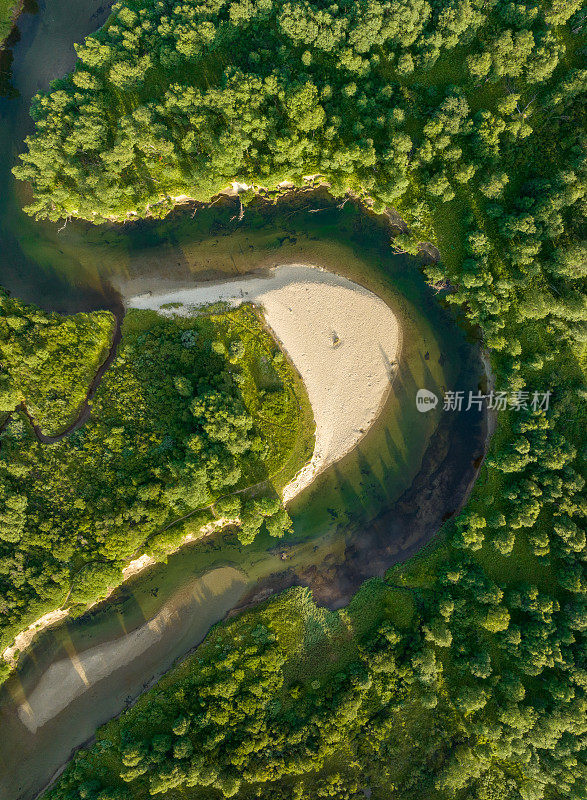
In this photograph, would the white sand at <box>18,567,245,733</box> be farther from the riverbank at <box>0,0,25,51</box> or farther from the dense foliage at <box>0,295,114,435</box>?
the riverbank at <box>0,0,25,51</box>

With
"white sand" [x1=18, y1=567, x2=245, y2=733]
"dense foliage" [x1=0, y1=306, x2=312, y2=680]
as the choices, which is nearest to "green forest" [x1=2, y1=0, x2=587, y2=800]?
"dense foliage" [x1=0, y1=306, x2=312, y2=680]

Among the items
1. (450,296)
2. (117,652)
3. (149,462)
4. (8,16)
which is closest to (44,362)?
(149,462)

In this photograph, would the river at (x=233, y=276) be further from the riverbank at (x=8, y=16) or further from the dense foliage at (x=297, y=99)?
the dense foliage at (x=297, y=99)

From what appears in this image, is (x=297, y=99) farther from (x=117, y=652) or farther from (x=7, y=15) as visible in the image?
(x=117, y=652)

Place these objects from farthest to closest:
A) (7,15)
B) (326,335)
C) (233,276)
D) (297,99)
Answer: (233,276) < (326,335) < (7,15) < (297,99)

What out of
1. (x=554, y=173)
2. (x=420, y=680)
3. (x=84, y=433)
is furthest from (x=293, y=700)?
(x=554, y=173)

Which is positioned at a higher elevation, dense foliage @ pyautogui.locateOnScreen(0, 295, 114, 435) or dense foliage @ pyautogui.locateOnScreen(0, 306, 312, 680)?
dense foliage @ pyautogui.locateOnScreen(0, 295, 114, 435)
